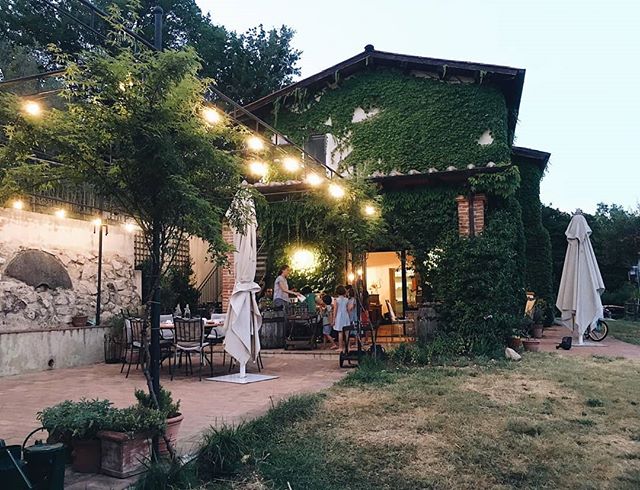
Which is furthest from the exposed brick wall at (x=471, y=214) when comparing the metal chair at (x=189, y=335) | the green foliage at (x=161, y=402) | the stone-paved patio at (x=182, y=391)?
the green foliage at (x=161, y=402)

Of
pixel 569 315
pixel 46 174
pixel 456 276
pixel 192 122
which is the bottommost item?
pixel 569 315

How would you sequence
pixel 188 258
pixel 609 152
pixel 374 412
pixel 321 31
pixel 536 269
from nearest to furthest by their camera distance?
pixel 374 412 < pixel 188 258 < pixel 536 269 < pixel 321 31 < pixel 609 152

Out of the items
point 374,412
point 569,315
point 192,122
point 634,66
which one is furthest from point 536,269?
point 634,66

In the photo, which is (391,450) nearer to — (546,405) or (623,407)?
(546,405)

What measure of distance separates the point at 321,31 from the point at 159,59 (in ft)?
71.4

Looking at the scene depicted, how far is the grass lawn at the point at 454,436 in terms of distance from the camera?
10.8 feet

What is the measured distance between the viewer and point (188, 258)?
14523 millimetres

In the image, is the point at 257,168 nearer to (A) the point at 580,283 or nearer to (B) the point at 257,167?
(B) the point at 257,167

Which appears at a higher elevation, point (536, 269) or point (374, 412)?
point (536, 269)

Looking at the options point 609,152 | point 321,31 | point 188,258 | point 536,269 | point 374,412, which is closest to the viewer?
point 374,412

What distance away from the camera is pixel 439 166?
11836 millimetres

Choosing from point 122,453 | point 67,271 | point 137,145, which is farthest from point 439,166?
point 122,453

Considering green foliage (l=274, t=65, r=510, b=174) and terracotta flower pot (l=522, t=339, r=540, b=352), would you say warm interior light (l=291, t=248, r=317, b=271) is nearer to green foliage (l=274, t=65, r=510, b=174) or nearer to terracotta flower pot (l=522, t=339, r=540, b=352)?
green foliage (l=274, t=65, r=510, b=174)

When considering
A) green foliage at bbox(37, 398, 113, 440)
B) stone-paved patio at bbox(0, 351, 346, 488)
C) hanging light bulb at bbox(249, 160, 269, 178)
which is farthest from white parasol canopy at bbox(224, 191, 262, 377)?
green foliage at bbox(37, 398, 113, 440)
